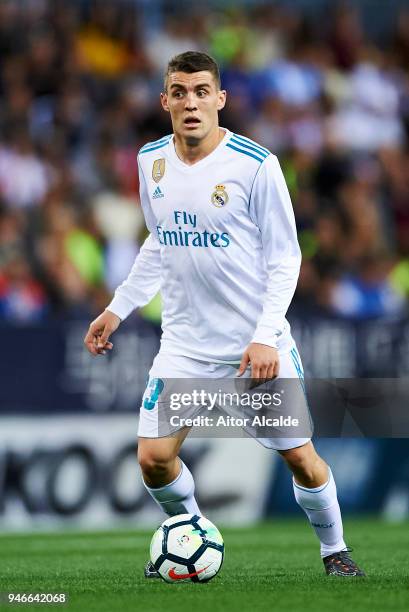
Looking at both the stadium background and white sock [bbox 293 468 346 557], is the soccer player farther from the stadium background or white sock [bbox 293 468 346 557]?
the stadium background

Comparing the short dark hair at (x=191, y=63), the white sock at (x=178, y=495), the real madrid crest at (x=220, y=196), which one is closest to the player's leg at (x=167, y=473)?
the white sock at (x=178, y=495)

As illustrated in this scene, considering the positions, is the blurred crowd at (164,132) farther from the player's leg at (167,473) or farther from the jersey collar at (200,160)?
the jersey collar at (200,160)

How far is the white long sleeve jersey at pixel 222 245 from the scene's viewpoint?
6.34 meters

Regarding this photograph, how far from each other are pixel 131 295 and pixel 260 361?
43.6 inches

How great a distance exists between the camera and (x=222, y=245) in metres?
6.45

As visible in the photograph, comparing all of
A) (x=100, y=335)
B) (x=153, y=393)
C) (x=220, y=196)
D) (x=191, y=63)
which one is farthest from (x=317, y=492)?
(x=191, y=63)

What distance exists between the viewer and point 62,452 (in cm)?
1109

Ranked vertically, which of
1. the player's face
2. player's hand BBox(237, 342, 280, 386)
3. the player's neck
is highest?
the player's face

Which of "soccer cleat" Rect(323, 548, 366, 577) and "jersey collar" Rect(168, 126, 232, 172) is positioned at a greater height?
"jersey collar" Rect(168, 126, 232, 172)

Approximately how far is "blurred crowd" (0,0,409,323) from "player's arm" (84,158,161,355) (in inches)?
169

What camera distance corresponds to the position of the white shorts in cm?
645

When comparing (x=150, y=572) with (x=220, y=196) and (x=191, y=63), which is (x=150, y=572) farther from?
(x=191, y=63)

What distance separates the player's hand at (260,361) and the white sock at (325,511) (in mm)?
714

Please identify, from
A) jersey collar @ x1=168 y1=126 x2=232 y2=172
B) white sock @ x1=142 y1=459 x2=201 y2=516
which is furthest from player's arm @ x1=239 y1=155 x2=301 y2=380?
white sock @ x1=142 y1=459 x2=201 y2=516
